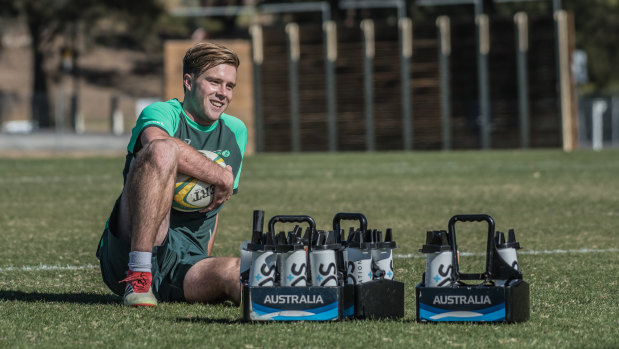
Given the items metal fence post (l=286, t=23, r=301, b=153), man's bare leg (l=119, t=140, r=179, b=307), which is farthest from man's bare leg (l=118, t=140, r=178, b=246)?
metal fence post (l=286, t=23, r=301, b=153)

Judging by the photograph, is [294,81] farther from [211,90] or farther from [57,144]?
[211,90]

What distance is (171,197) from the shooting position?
5.52 m

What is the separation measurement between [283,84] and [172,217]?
2668 cm

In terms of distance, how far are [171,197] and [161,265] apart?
0.43m

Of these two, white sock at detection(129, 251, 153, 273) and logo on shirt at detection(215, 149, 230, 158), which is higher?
logo on shirt at detection(215, 149, 230, 158)

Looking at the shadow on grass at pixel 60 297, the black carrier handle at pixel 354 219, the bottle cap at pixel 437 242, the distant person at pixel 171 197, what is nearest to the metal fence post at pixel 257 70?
the shadow on grass at pixel 60 297

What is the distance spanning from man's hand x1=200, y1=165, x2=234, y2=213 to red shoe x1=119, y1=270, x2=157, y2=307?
1.86 ft

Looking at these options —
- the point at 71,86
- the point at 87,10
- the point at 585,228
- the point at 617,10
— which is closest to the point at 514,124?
the point at 585,228

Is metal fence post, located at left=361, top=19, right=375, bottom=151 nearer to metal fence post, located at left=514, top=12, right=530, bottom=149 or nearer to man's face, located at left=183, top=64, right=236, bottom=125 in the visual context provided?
metal fence post, located at left=514, top=12, right=530, bottom=149

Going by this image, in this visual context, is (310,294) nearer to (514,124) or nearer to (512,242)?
(512,242)

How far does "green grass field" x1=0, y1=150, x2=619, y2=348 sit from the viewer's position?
4.65 m

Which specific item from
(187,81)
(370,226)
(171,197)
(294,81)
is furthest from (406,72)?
(171,197)

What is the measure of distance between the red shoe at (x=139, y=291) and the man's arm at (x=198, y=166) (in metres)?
0.59

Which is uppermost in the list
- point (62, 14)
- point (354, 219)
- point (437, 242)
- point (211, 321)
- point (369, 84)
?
point (62, 14)
